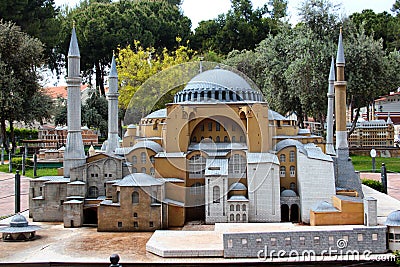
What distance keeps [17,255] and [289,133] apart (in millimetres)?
11158

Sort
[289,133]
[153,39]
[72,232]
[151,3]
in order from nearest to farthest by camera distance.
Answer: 1. [72,232]
2. [289,133]
3. [153,39]
4. [151,3]

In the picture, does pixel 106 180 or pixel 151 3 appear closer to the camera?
pixel 106 180

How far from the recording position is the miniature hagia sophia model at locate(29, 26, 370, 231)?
15.7m

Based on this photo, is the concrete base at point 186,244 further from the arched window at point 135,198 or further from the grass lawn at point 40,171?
the grass lawn at point 40,171

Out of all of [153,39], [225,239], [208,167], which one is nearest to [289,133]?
[208,167]

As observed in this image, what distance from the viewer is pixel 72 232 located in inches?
607

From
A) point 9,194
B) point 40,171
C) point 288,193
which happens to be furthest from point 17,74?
point 288,193

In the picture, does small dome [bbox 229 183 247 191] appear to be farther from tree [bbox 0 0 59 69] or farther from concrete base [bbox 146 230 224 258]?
tree [bbox 0 0 59 69]

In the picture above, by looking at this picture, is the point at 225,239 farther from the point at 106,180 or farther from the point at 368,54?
the point at 368,54

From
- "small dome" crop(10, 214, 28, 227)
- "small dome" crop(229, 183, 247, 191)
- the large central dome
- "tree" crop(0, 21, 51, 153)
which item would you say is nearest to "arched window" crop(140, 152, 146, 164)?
the large central dome

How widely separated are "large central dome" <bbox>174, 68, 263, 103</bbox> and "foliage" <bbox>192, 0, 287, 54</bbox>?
26.8 meters

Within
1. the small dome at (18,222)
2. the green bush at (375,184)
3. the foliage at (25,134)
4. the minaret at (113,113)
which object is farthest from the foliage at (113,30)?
the small dome at (18,222)

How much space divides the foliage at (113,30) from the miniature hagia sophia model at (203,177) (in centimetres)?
2465

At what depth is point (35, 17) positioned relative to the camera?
1505 inches
